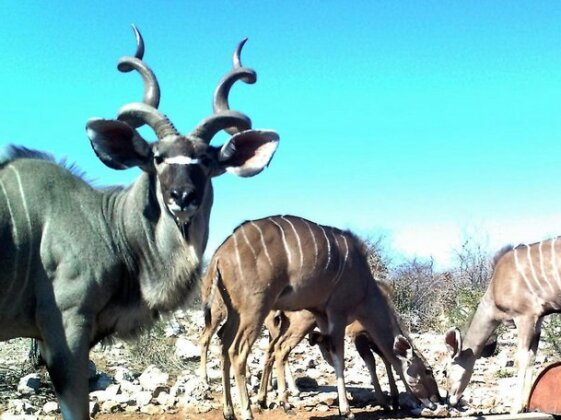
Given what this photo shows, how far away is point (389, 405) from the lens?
7.51m

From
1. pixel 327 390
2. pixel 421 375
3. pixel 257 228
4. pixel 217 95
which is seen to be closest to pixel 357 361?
pixel 327 390

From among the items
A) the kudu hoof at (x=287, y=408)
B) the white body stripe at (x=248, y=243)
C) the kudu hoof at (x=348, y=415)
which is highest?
the white body stripe at (x=248, y=243)

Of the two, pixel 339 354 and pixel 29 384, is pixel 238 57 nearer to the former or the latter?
pixel 339 354

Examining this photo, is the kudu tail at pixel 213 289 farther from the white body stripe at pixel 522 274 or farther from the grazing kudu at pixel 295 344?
the white body stripe at pixel 522 274

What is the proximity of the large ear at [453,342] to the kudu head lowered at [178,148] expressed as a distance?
474 centimetres

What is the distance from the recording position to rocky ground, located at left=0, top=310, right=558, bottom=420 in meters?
6.70

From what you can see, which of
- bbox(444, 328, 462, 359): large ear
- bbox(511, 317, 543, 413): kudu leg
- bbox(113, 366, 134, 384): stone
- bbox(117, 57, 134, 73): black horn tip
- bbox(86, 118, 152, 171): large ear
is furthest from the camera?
bbox(113, 366, 134, 384): stone

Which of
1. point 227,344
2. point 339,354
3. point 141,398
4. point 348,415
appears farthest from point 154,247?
point 339,354

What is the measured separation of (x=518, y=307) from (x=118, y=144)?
5.86m

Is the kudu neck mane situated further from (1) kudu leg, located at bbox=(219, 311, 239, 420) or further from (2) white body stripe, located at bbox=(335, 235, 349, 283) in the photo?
(2) white body stripe, located at bbox=(335, 235, 349, 283)

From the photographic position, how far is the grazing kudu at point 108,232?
3248 mm

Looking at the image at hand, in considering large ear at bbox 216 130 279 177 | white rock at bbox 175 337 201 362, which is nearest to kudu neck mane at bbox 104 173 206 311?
large ear at bbox 216 130 279 177

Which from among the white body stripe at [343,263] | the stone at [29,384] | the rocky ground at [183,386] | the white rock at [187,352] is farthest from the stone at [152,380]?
the white body stripe at [343,263]

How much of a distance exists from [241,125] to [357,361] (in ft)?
24.5
